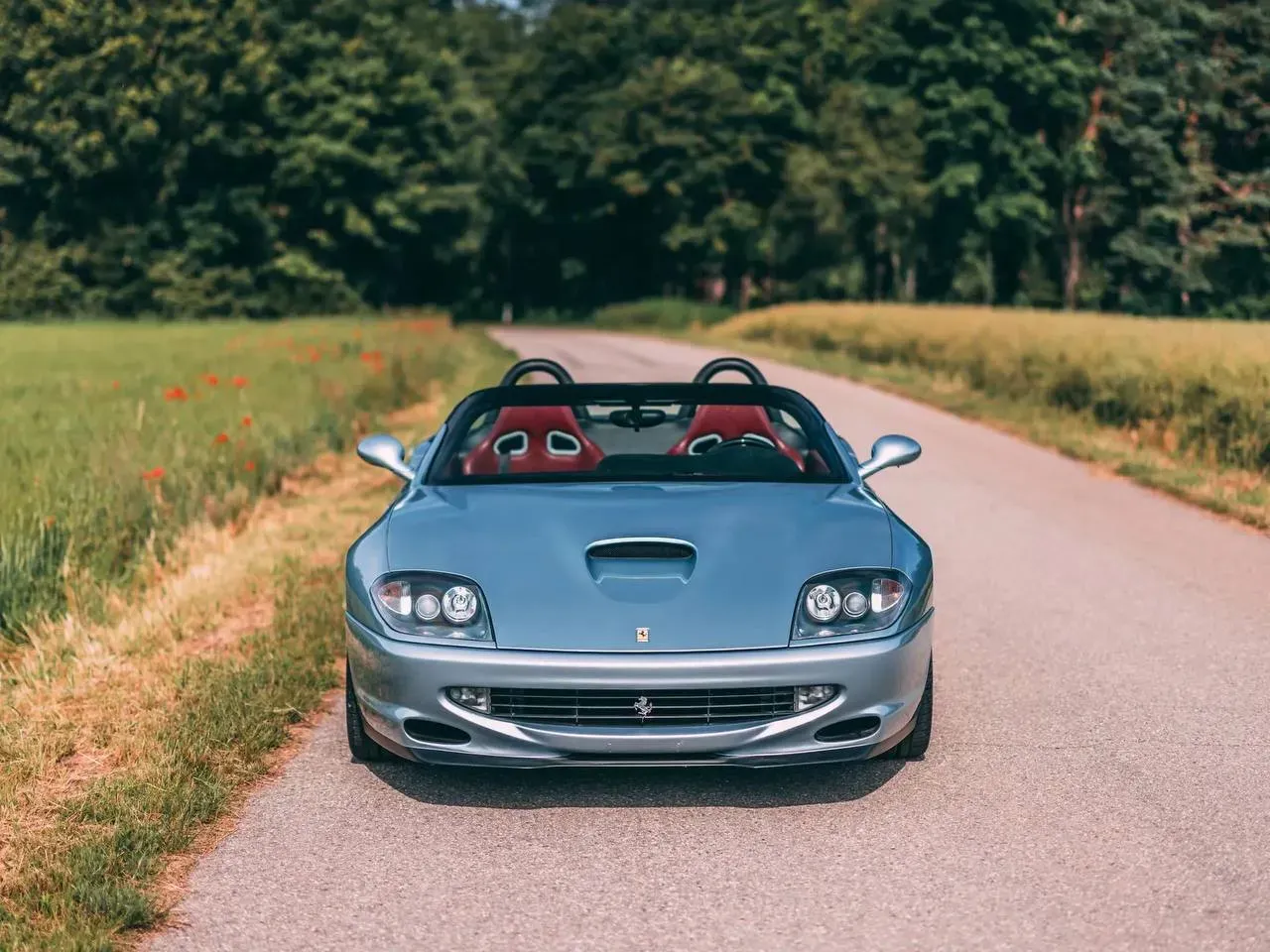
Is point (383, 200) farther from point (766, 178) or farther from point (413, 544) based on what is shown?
point (413, 544)

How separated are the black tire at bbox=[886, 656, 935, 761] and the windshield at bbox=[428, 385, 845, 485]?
963 mm

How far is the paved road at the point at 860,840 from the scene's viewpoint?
395cm

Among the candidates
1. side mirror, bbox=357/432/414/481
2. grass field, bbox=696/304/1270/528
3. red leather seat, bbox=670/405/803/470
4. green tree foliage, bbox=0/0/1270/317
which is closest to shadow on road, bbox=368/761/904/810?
side mirror, bbox=357/432/414/481

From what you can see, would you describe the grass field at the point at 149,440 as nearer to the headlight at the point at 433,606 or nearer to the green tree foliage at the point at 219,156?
the headlight at the point at 433,606

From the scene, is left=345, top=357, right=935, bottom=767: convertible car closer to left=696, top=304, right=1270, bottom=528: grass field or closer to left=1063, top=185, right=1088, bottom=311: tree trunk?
left=696, top=304, right=1270, bottom=528: grass field

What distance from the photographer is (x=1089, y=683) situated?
653cm

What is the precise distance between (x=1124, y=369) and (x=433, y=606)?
14.5 metres

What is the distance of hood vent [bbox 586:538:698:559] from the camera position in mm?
5082

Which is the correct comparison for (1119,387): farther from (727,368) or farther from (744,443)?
(744,443)

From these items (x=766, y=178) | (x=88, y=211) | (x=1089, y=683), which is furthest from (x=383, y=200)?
(x=1089, y=683)

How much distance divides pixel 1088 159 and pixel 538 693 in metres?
67.4

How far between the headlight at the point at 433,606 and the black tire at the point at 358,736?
0.36 meters

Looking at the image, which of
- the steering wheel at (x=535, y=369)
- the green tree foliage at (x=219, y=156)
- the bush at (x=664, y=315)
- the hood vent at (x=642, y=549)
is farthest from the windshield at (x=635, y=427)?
the bush at (x=664, y=315)

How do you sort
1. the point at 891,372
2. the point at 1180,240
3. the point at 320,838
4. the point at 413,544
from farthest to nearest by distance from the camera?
the point at 1180,240 → the point at 891,372 → the point at 413,544 → the point at 320,838
